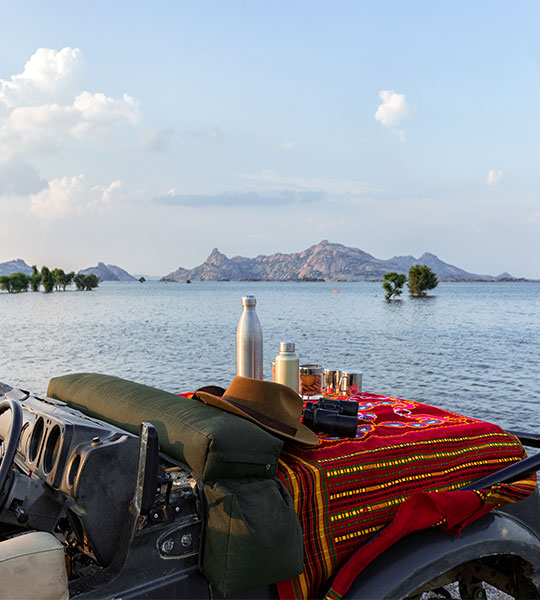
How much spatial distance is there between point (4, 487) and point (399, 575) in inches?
59.0

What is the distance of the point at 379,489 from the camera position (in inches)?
93.4

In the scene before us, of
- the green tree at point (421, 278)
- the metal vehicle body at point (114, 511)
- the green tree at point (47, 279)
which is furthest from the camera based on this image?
the green tree at point (47, 279)

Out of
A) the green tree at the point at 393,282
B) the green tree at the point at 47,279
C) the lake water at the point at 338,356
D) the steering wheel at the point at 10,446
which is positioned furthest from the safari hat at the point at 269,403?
the green tree at the point at 47,279

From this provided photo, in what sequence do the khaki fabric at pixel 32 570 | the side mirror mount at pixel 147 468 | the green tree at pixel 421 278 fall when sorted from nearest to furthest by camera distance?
the khaki fabric at pixel 32 570, the side mirror mount at pixel 147 468, the green tree at pixel 421 278

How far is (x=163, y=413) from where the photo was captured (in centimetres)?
230

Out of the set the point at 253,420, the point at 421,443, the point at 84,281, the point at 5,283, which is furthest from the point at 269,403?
the point at 84,281

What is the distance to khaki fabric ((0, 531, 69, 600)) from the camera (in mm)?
1604

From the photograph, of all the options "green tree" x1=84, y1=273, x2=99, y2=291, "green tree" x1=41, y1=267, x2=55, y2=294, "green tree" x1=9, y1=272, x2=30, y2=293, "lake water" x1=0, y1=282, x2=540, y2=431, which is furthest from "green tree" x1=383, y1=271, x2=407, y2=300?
"green tree" x1=84, y1=273, x2=99, y2=291

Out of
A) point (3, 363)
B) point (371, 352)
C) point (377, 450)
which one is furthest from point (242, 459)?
point (371, 352)

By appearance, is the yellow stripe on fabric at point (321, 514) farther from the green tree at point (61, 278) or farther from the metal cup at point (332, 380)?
the green tree at point (61, 278)

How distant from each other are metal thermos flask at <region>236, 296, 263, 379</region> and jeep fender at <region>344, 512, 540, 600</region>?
135cm

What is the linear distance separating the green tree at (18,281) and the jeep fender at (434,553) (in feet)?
584

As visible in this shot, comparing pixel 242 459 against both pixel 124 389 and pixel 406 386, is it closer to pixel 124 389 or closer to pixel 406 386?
pixel 124 389

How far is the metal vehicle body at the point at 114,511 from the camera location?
184 cm
